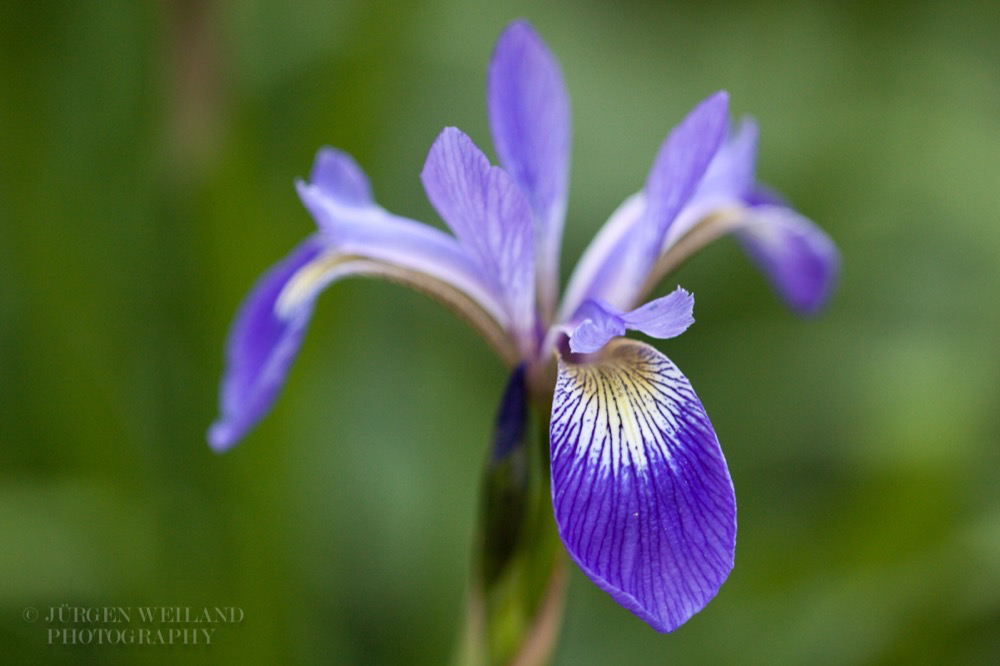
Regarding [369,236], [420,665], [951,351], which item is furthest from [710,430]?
[951,351]

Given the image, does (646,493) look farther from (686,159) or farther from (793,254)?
(793,254)

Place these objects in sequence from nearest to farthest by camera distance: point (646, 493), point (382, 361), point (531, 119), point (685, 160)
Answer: point (646, 493)
point (685, 160)
point (531, 119)
point (382, 361)

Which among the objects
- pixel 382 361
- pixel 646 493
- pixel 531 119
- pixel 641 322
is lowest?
pixel 382 361

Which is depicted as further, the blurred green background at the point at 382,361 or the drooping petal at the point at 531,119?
the blurred green background at the point at 382,361

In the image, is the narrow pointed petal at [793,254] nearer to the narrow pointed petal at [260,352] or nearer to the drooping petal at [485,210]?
the drooping petal at [485,210]

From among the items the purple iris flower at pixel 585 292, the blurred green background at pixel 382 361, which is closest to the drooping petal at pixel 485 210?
the purple iris flower at pixel 585 292

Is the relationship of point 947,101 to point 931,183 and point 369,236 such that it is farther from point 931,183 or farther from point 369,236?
point 369,236

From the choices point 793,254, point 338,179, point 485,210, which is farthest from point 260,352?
point 793,254

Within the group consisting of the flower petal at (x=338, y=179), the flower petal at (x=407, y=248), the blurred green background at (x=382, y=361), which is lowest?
the blurred green background at (x=382, y=361)

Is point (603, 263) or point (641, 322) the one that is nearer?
point (641, 322)

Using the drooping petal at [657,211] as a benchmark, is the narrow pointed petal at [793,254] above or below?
below
